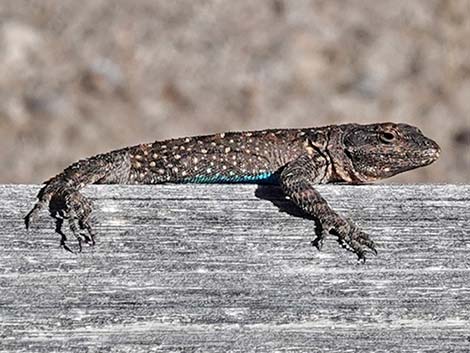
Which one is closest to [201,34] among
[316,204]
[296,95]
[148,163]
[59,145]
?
[296,95]

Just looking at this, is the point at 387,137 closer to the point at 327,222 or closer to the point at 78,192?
the point at 78,192

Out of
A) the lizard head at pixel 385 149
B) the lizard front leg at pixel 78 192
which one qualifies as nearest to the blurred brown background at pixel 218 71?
the lizard head at pixel 385 149

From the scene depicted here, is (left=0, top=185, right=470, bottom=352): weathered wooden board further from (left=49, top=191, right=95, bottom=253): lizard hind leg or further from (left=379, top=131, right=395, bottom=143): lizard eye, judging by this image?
(left=379, top=131, right=395, bottom=143): lizard eye

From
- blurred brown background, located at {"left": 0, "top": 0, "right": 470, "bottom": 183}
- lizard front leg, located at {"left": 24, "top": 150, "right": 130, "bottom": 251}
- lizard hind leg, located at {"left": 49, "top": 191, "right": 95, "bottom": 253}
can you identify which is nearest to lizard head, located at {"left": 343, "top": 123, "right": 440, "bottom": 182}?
lizard front leg, located at {"left": 24, "top": 150, "right": 130, "bottom": 251}

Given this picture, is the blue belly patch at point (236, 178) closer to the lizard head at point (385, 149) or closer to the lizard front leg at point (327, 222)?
the lizard head at point (385, 149)

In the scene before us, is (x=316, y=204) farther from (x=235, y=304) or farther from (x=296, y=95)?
(x=296, y=95)

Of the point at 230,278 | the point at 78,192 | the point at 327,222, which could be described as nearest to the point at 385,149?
the point at 78,192

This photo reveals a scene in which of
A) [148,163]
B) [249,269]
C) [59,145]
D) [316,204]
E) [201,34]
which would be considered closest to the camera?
[249,269]
